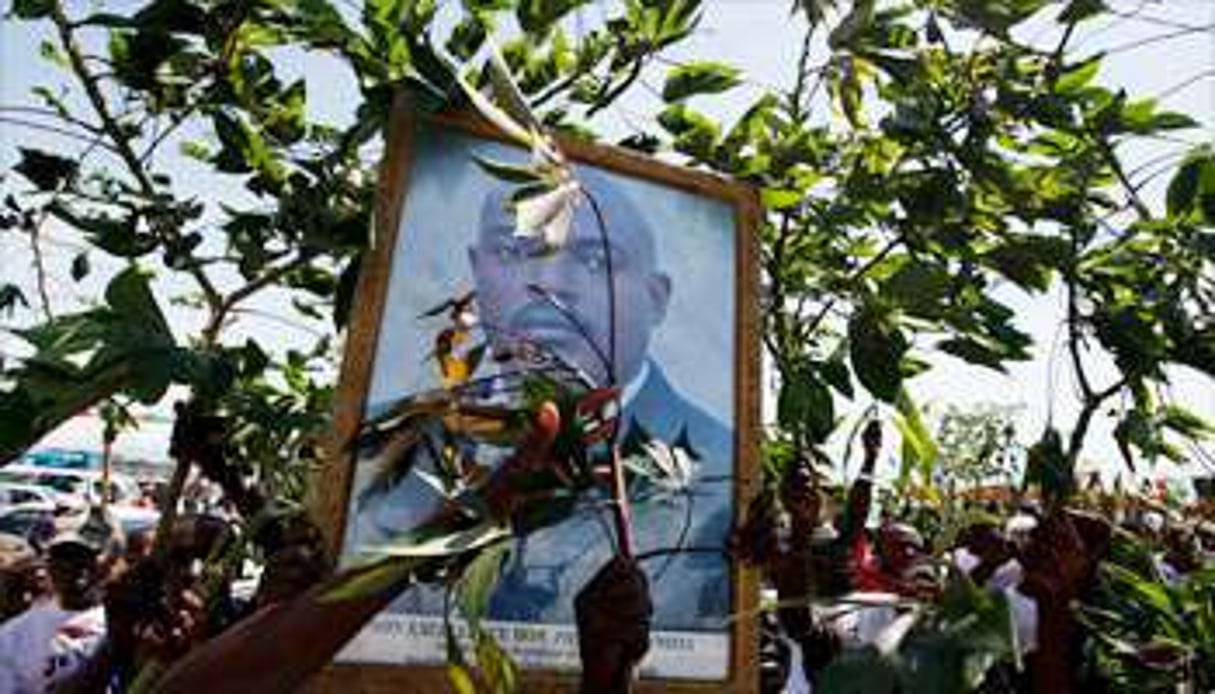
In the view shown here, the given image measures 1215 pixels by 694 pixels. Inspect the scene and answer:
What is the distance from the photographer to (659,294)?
1.61m

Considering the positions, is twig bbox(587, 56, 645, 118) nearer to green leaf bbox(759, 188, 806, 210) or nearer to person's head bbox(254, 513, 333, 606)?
green leaf bbox(759, 188, 806, 210)

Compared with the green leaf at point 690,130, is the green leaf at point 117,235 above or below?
below

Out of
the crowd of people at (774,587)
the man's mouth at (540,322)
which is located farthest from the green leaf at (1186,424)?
the man's mouth at (540,322)

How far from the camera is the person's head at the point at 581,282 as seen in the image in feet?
4.83

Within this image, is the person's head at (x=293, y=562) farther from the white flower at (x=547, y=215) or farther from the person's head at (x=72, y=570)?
the person's head at (x=72, y=570)

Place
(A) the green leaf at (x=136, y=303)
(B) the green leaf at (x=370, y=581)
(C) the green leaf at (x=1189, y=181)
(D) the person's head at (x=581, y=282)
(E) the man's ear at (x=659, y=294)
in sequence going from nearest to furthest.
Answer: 1. (B) the green leaf at (x=370, y=581)
2. (A) the green leaf at (x=136, y=303)
3. (C) the green leaf at (x=1189, y=181)
4. (D) the person's head at (x=581, y=282)
5. (E) the man's ear at (x=659, y=294)

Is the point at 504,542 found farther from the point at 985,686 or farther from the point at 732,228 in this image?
the point at 732,228

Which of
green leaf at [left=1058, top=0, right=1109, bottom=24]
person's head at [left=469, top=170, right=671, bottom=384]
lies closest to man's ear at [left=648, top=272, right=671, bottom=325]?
person's head at [left=469, top=170, right=671, bottom=384]

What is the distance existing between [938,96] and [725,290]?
0.37 metres

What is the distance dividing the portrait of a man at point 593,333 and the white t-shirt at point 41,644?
2023 mm

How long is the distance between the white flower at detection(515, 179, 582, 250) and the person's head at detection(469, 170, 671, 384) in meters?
0.39

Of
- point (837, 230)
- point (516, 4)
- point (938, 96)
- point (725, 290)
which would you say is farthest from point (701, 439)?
→ point (516, 4)

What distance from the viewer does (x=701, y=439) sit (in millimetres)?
1599

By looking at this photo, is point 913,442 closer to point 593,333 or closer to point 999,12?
point 593,333
